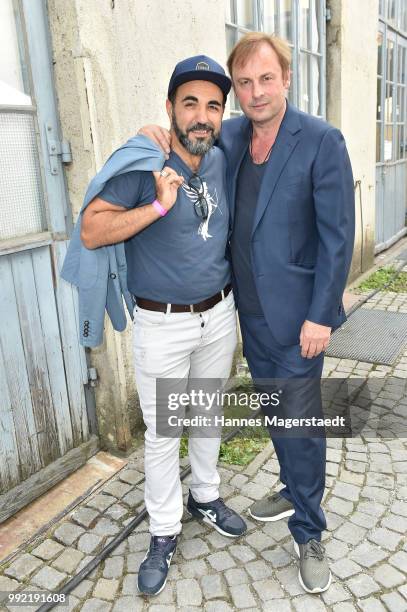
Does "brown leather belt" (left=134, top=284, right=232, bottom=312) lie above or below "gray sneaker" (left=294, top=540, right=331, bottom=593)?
above

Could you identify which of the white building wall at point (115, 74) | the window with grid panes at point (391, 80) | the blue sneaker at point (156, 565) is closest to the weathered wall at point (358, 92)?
the window with grid panes at point (391, 80)

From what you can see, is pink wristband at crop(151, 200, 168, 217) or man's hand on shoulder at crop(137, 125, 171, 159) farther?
man's hand on shoulder at crop(137, 125, 171, 159)

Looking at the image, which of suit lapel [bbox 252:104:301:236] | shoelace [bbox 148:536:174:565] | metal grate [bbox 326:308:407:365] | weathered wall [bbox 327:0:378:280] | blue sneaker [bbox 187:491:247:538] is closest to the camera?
suit lapel [bbox 252:104:301:236]

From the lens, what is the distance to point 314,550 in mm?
2545

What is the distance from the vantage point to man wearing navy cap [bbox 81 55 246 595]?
222cm

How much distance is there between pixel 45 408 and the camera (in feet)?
10.5

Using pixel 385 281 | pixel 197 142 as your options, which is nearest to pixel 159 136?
pixel 197 142

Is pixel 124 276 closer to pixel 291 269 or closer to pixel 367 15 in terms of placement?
pixel 291 269

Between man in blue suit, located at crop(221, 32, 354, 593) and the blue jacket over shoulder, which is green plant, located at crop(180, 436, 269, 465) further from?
the blue jacket over shoulder

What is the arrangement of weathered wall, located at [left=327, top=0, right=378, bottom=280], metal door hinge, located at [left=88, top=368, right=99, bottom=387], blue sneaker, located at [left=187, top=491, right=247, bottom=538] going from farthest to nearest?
weathered wall, located at [left=327, top=0, right=378, bottom=280] < metal door hinge, located at [left=88, top=368, right=99, bottom=387] < blue sneaker, located at [left=187, top=491, right=247, bottom=538]

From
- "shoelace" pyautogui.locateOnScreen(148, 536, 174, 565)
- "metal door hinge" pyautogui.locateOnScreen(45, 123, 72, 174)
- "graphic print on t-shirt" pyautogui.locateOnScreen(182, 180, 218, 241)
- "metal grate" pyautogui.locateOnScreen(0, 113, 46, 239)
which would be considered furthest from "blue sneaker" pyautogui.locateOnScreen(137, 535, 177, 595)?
"metal door hinge" pyautogui.locateOnScreen(45, 123, 72, 174)

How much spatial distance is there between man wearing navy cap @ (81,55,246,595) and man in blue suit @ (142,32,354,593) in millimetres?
117

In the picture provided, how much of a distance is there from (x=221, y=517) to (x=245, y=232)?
5.05ft

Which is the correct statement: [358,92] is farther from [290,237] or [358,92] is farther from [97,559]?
[97,559]
